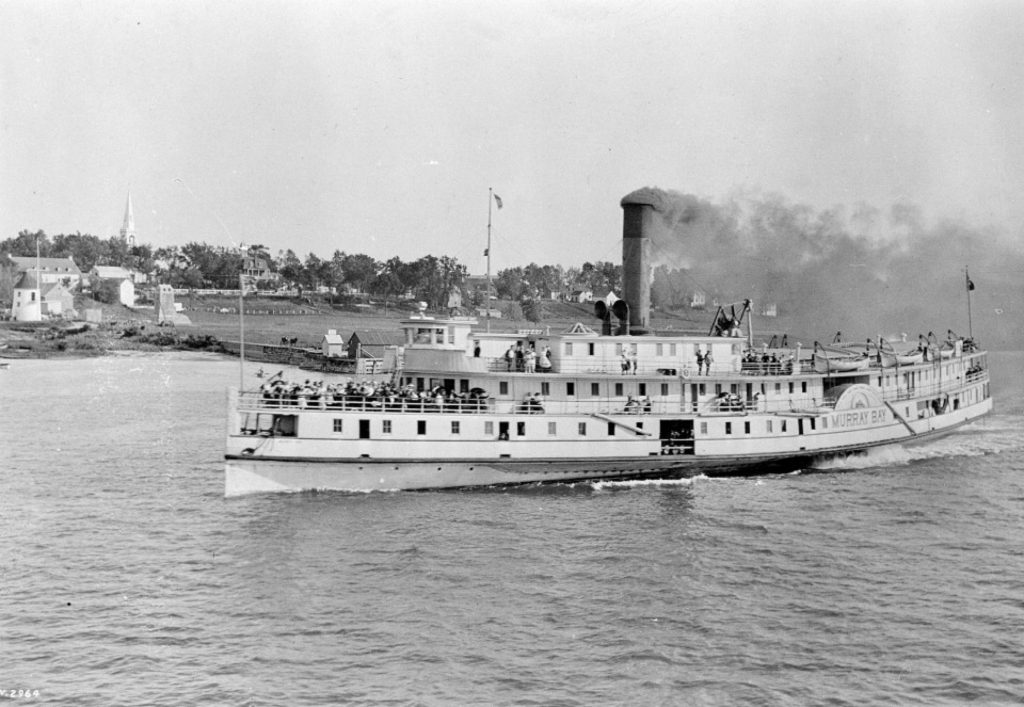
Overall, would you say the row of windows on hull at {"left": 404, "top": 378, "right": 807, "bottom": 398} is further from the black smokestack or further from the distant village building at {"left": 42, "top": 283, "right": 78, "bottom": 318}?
the distant village building at {"left": 42, "top": 283, "right": 78, "bottom": 318}

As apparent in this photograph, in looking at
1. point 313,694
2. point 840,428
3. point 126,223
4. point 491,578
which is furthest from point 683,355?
point 126,223

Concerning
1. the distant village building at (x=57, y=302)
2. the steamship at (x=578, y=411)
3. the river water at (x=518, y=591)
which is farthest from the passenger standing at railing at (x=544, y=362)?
the distant village building at (x=57, y=302)

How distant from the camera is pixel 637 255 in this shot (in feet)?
134

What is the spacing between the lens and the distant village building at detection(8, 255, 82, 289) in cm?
13875

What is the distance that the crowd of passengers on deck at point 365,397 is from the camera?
3338 cm

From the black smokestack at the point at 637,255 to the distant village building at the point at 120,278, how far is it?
107 metres

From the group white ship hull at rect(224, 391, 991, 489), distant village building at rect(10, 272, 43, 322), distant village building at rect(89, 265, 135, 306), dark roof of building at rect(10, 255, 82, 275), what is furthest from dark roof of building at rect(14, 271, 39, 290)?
white ship hull at rect(224, 391, 991, 489)

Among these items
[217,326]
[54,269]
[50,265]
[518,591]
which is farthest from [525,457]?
[50,265]

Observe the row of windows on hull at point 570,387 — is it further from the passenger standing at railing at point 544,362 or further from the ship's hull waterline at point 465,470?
the ship's hull waterline at point 465,470

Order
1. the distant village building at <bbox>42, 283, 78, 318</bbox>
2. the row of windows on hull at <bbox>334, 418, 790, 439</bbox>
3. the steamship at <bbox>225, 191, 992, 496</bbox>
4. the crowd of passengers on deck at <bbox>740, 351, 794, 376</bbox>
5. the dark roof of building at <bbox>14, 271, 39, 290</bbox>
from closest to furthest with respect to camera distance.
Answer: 1. the steamship at <bbox>225, 191, 992, 496</bbox>
2. the row of windows on hull at <bbox>334, 418, 790, 439</bbox>
3. the crowd of passengers on deck at <bbox>740, 351, 794, 376</bbox>
4. the dark roof of building at <bbox>14, 271, 39, 290</bbox>
5. the distant village building at <bbox>42, 283, 78, 318</bbox>

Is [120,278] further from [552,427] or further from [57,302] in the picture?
[552,427]

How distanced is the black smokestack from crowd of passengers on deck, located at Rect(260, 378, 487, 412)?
27.8 ft

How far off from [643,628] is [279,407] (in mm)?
15870

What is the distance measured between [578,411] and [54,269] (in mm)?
126781
